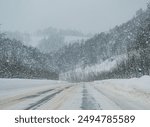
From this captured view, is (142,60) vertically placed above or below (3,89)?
above

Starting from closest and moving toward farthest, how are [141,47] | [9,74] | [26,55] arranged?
1. [9,74]
2. [141,47]
3. [26,55]

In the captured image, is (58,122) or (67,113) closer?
(58,122)

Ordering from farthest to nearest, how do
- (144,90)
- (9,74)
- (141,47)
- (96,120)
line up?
(141,47)
(9,74)
(144,90)
(96,120)

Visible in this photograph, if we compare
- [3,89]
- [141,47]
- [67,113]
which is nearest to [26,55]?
[141,47]

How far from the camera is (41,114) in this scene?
9.97 meters

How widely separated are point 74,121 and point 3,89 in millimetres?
16774

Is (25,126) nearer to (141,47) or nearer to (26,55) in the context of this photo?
(141,47)

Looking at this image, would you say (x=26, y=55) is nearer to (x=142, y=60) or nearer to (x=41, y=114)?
(x=142, y=60)

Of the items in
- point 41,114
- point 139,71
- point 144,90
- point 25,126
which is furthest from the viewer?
point 139,71

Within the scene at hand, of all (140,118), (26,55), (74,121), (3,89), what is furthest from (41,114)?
(26,55)

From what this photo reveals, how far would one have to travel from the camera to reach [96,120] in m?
8.98

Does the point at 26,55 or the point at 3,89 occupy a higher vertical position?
the point at 26,55

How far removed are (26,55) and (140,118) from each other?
185480 mm

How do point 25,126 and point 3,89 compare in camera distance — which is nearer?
point 25,126
